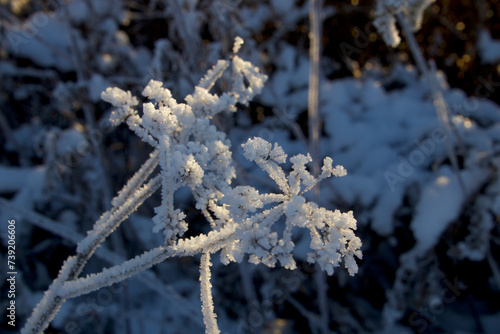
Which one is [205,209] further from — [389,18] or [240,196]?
[389,18]

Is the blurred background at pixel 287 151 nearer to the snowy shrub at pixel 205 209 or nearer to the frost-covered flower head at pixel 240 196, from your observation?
the snowy shrub at pixel 205 209

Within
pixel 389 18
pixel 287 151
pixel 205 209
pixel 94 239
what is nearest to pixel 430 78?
pixel 389 18

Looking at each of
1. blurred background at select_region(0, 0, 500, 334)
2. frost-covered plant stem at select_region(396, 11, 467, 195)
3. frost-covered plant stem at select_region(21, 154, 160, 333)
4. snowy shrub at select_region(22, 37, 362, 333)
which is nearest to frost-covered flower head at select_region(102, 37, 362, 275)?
snowy shrub at select_region(22, 37, 362, 333)

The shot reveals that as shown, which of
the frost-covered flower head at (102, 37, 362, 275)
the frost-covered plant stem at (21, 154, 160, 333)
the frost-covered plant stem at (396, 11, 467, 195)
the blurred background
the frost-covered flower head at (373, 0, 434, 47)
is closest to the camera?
the frost-covered flower head at (102, 37, 362, 275)

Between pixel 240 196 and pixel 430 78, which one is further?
pixel 430 78

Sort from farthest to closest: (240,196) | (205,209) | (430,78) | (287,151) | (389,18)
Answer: (287,151) → (430,78) → (389,18) → (205,209) → (240,196)

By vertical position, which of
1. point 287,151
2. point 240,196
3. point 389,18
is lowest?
point 240,196

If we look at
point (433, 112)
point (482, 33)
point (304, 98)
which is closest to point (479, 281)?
point (433, 112)

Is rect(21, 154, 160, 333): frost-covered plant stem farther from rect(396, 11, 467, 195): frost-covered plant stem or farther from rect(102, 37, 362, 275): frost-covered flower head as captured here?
rect(396, 11, 467, 195): frost-covered plant stem
